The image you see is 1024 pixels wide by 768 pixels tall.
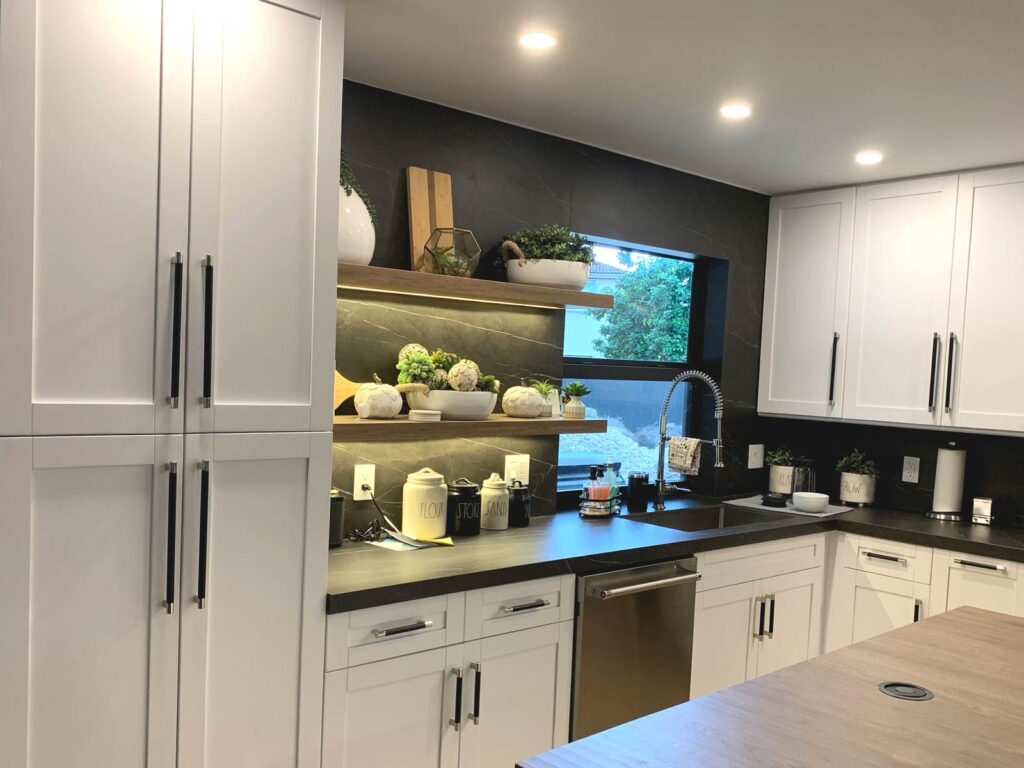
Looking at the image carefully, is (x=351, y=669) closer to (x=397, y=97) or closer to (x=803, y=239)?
(x=397, y=97)

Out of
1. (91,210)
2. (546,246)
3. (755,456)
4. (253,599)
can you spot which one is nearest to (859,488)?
(755,456)

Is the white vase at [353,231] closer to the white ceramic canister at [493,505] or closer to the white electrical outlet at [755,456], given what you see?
the white ceramic canister at [493,505]

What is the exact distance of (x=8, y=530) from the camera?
1.65 metres

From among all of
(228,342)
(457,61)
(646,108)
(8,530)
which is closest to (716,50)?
(646,108)

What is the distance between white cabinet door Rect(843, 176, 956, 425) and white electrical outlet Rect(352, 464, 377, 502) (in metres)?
2.23

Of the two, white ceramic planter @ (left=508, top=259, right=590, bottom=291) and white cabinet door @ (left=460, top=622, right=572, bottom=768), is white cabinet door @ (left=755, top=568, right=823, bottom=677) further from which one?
white ceramic planter @ (left=508, top=259, right=590, bottom=291)

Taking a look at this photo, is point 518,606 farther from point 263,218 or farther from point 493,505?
point 263,218

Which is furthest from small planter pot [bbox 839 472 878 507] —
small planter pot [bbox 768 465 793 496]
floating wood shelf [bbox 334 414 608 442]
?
floating wood shelf [bbox 334 414 608 442]

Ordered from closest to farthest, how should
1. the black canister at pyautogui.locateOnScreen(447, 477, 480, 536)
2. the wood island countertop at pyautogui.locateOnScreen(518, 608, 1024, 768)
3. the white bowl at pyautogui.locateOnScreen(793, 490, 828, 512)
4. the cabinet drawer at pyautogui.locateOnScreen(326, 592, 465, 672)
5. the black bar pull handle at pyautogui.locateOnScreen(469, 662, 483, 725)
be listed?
the wood island countertop at pyautogui.locateOnScreen(518, 608, 1024, 768)
the cabinet drawer at pyautogui.locateOnScreen(326, 592, 465, 672)
the black bar pull handle at pyautogui.locateOnScreen(469, 662, 483, 725)
the black canister at pyautogui.locateOnScreen(447, 477, 480, 536)
the white bowl at pyautogui.locateOnScreen(793, 490, 828, 512)

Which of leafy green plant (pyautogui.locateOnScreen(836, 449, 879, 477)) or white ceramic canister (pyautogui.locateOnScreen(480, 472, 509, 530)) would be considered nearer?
white ceramic canister (pyautogui.locateOnScreen(480, 472, 509, 530))

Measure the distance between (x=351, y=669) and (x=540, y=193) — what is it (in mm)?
1878

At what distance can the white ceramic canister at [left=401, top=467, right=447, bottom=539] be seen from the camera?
274cm

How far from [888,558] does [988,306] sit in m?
1.09

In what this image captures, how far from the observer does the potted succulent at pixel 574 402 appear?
3139 millimetres
